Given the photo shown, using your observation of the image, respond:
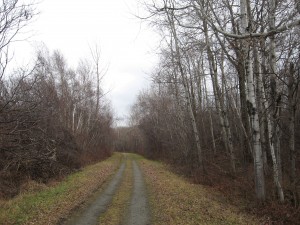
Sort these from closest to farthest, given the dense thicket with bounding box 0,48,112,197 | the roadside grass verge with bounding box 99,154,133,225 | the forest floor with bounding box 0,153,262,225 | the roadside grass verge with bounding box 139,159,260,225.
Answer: the roadside grass verge with bounding box 139,159,260,225
the forest floor with bounding box 0,153,262,225
the roadside grass verge with bounding box 99,154,133,225
the dense thicket with bounding box 0,48,112,197

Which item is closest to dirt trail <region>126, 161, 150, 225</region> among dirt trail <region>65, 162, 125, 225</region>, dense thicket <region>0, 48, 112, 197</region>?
dirt trail <region>65, 162, 125, 225</region>

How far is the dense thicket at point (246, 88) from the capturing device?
942 centimetres

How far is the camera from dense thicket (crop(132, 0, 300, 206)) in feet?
30.9

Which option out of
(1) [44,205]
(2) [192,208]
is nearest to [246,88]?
(2) [192,208]

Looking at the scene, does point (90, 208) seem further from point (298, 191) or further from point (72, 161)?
point (72, 161)

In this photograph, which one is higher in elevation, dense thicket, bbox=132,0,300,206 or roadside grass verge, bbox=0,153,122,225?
dense thicket, bbox=132,0,300,206

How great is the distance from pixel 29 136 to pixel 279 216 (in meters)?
11.6

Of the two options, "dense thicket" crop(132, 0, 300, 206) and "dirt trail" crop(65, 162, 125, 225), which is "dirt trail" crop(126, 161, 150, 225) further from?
"dense thicket" crop(132, 0, 300, 206)

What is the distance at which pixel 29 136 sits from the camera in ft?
49.4

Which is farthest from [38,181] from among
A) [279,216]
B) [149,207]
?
[279,216]

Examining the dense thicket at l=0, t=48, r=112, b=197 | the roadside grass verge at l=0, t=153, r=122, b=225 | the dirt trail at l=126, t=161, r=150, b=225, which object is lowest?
the dirt trail at l=126, t=161, r=150, b=225

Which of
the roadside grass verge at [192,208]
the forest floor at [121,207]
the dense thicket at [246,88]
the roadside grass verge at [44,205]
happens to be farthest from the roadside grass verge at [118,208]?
the dense thicket at [246,88]

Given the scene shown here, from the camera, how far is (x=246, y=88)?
1077 centimetres

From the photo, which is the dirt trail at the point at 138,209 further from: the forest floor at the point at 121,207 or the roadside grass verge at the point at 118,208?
the roadside grass verge at the point at 118,208
